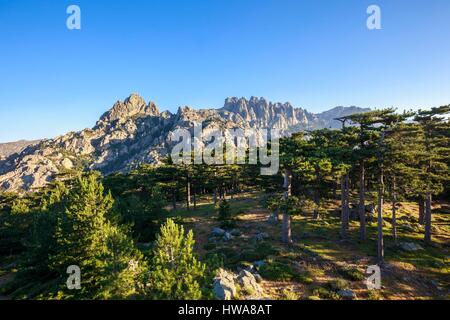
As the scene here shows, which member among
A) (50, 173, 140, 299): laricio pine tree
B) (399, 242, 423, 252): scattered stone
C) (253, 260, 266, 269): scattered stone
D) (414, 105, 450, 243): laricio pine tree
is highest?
(414, 105, 450, 243): laricio pine tree

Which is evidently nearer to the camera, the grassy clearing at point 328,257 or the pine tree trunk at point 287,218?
A: the grassy clearing at point 328,257

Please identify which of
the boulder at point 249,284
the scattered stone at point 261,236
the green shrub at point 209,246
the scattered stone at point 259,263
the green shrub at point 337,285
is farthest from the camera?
the scattered stone at point 261,236

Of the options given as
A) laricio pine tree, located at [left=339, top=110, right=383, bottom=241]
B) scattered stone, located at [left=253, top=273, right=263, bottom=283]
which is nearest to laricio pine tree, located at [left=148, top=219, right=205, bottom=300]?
scattered stone, located at [left=253, top=273, right=263, bottom=283]

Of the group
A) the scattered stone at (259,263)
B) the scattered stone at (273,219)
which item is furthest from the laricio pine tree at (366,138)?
the scattered stone at (273,219)

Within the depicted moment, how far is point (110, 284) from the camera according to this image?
16.5 m

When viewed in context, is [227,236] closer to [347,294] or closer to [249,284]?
[249,284]

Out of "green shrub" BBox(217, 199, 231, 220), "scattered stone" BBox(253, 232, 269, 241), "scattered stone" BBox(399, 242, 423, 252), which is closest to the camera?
"scattered stone" BBox(399, 242, 423, 252)

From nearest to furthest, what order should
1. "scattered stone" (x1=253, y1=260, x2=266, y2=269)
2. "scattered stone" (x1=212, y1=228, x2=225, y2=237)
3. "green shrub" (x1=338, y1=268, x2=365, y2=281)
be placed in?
1. "green shrub" (x1=338, y1=268, x2=365, y2=281)
2. "scattered stone" (x1=253, y1=260, x2=266, y2=269)
3. "scattered stone" (x1=212, y1=228, x2=225, y2=237)

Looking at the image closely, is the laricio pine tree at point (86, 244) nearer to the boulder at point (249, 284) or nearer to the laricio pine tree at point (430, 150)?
the boulder at point (249, 284)

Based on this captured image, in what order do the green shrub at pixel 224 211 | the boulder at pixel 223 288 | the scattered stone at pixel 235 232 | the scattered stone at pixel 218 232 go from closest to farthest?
1. the boulder at pixel 223 288
2. the scattered stone at pixel 235 232
3. the scattered stone at pixel 218 232
4. the green shrub at pixel 224 211

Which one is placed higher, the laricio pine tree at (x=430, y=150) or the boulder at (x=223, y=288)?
the laricio pine tree at (x=430, y=150)

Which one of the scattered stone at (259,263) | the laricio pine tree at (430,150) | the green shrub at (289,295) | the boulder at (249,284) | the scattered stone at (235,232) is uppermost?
the laricio pine tree at (430,150)

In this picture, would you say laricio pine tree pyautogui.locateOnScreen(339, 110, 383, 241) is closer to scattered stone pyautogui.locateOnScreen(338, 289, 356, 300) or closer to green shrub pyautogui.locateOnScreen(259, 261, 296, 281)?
scattered stone pyautogui.locateOnScreen(338, 289, 356, 300)

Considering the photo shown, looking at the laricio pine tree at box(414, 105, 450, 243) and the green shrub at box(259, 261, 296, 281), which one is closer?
the green shrub at box(259, 261, 296, 281)
